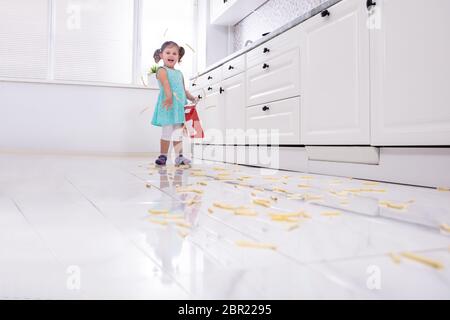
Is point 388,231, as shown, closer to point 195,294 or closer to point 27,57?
point 195,294

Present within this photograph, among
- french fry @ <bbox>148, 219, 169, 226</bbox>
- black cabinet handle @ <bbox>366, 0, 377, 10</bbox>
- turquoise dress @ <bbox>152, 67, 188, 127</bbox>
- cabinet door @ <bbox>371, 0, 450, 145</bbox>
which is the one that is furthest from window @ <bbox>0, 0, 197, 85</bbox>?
french fry @ <bbox>148, 219, 169, 226</bbox>

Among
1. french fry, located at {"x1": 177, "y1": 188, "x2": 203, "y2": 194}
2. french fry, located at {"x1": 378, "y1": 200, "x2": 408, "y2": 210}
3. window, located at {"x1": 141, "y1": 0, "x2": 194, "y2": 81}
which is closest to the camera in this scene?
french fry, located at {"x1": 378, "y1": 200, "x2": 408, "y2": 210}

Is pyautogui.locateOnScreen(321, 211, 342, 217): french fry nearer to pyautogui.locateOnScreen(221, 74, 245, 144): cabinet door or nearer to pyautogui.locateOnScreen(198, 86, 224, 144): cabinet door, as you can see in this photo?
pyautogui.locateOnScreen(221, 74, 245, 144): cabinet door

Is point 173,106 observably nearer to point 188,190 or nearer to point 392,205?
point 188,190

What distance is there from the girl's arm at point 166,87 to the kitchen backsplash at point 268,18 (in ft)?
4.28

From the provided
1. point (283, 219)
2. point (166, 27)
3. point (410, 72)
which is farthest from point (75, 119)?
point (283, 219)

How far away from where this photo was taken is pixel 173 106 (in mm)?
3172

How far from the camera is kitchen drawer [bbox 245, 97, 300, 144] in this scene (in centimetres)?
247

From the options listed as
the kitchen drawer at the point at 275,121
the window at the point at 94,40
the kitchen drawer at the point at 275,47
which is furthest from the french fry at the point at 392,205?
the window at the point at 94,40

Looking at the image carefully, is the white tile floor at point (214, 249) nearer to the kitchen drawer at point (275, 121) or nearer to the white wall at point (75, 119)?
the kitchen drawer at point (275, 121)

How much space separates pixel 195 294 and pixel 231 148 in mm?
2950

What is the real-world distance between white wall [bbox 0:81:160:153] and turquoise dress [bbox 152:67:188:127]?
2.08 meters

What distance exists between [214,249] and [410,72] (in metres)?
1.32

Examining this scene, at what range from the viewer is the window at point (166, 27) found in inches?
207
